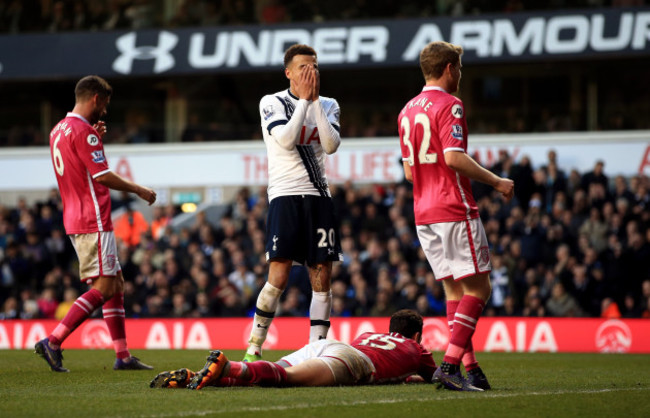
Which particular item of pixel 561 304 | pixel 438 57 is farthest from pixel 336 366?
pixel 561 304

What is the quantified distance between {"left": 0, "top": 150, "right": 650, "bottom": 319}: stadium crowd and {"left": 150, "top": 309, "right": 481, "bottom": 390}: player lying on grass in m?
8.09

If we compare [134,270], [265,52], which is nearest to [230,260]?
[134,270]

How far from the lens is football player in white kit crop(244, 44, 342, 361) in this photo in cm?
786

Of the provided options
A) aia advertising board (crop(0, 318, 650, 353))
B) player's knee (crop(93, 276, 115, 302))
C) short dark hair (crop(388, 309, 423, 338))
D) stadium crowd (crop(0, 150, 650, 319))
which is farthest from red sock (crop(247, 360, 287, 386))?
stadium crowd (crop(0, 150, 650, 319))

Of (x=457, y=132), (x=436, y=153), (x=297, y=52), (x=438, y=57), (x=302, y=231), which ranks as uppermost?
(x=297, y=52)

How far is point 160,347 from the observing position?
51.6ft

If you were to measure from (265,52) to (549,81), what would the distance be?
635cm

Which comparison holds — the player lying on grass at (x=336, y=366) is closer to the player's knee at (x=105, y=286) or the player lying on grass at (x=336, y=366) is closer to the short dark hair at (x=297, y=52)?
the short dark hair at (x=297, y=52)

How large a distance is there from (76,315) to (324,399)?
3259 mm

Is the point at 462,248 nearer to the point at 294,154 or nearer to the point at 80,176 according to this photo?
the point at 294,154

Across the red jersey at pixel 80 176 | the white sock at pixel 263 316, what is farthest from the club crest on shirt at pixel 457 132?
the red jersey at pixel 80 176

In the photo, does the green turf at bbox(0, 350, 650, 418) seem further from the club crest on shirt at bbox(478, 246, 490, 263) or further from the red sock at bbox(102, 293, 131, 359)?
the club crest on shirt at bbox(478, 246, 490, 263)

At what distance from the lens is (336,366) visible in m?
6.74

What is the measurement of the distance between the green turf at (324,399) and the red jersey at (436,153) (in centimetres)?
117
